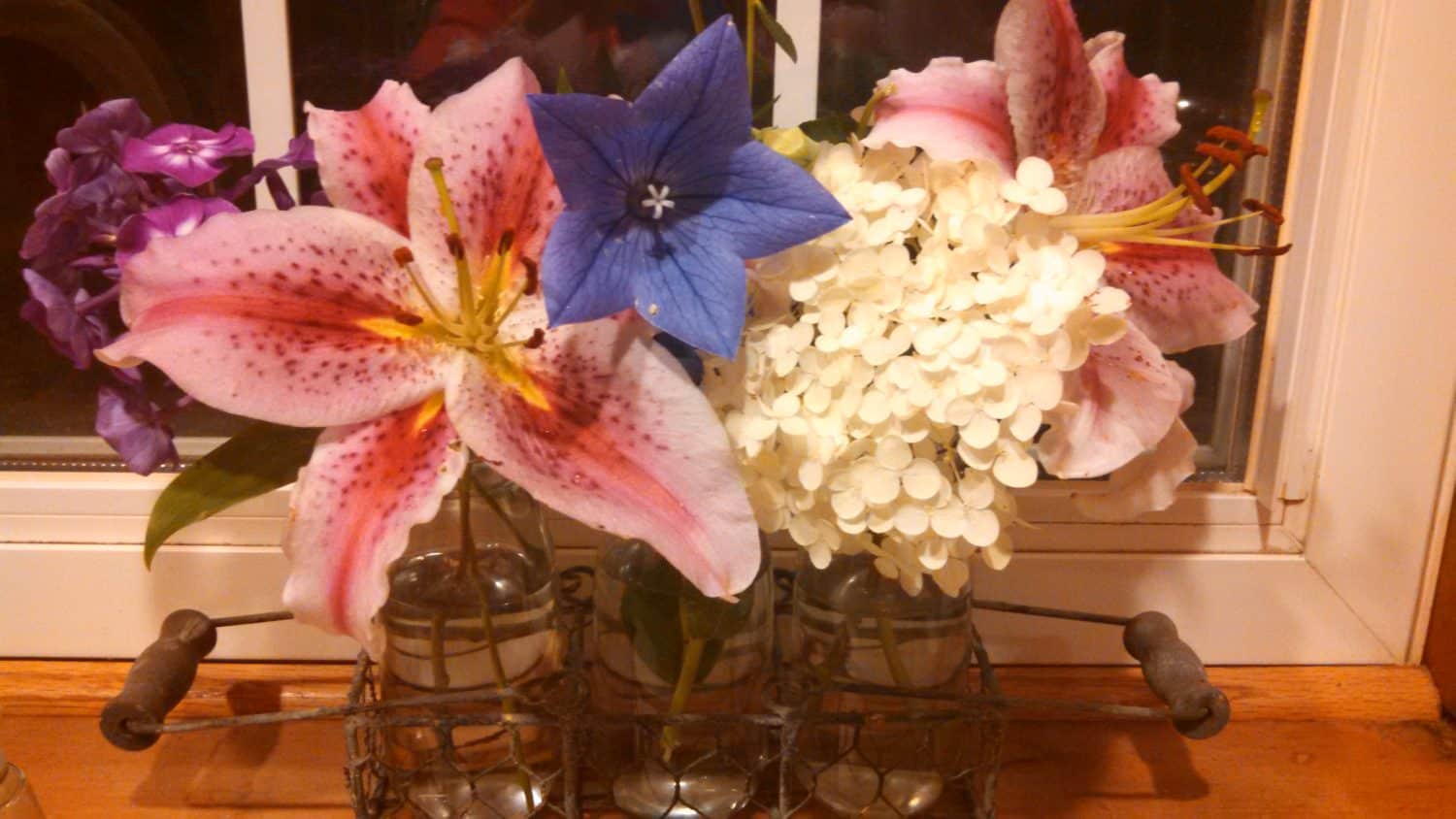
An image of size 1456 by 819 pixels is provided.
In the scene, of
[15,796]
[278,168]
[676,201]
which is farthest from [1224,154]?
[15,796]

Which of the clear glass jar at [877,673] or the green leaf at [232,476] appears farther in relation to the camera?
the clear glass jar at [877,673]

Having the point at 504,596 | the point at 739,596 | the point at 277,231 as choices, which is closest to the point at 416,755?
the point at 504,596

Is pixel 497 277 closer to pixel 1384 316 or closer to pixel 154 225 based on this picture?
pixel 154 225

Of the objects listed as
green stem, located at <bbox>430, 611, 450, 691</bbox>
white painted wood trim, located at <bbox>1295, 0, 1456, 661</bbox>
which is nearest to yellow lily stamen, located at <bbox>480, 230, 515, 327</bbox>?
green stem, located at <bbox>430, 611, 450, 691</bbox>

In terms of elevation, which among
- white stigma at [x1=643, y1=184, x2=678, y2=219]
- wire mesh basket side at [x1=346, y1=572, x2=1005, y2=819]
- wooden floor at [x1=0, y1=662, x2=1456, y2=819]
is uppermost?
white stigma at [x1=643, y1=184, x2=678, y2=219]

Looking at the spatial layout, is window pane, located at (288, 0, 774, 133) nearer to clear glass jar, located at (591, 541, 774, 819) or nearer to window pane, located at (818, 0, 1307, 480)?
window pane, located at (818, 0, 1307, 480)

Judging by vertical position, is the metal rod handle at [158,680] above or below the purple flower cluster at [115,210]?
below

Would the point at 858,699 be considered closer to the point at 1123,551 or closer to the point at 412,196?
the point at 1123,551

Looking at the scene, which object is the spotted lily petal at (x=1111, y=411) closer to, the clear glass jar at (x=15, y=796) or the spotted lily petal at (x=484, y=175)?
the spotted lily petal at (x=484, y=175)

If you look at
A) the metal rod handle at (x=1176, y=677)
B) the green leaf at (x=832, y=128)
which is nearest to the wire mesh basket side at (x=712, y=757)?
the metal rod handle at (x=1176, y=677)
